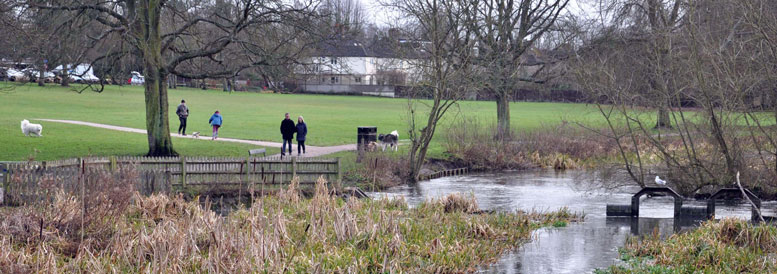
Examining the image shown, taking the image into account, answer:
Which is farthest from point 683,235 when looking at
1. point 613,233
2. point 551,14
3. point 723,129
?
point 551,14

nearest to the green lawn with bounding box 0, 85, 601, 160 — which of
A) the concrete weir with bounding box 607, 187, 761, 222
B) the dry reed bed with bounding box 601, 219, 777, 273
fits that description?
the concrete weir with bounding box 607, 187, 761, 222

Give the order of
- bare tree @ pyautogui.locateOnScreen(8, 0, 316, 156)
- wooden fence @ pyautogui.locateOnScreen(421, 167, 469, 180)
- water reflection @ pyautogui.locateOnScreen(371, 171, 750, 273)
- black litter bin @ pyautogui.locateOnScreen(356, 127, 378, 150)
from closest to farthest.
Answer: water reflection @ pyautogui.locateOnScreen(371, 171, 750, 273) → bare tree @ pyautogui.locateOnScreen(8, 0, 316, 156) → wooden fence @ pyautogui.locateOnScreen(421, 167, 469, 180) → black litter bin @ pyautogui.locateOnScreen(356, 127, 378, 150)

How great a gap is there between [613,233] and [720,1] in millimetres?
9433

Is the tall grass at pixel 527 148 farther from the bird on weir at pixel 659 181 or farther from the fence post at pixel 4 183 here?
the fence post at pixel 4 183

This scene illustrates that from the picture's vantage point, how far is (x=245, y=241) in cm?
1190

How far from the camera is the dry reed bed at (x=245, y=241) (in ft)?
36.7

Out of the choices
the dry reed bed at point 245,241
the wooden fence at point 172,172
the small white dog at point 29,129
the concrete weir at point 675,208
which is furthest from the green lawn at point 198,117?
the concrete weir at point 675,208

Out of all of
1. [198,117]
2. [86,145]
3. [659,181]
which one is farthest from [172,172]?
[198,117]

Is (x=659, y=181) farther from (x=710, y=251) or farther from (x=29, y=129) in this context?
(x=29, y=129)

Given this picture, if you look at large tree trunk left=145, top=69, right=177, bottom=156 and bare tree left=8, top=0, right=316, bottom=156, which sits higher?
bare tree left=8, top=0, right=316, bottom=156

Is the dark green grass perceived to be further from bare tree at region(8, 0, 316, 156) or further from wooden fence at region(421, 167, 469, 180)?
wooden fence at region(421, 167, 469, 180)

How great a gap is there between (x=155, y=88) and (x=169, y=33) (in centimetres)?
185

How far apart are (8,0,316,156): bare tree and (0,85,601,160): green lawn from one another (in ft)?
8.75

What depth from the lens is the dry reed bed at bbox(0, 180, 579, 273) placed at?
1118 cm
